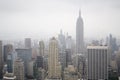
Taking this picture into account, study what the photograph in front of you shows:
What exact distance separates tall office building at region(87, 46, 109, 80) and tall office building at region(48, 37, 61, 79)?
3.06ft

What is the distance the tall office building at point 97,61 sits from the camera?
22.5 feet

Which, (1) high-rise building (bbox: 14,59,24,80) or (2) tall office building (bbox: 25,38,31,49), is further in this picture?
(2) tall office building (bbox: 25,38,31,49)

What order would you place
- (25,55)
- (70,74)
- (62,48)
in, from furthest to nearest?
1. (62,48)
2. (25,55)
3. (70,74)

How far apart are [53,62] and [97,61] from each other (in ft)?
4.42

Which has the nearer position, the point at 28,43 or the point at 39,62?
the point at 28,43

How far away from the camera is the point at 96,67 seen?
724 cm

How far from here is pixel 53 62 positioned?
7.15 m

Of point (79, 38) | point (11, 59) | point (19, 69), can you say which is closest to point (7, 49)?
point (11, 59)

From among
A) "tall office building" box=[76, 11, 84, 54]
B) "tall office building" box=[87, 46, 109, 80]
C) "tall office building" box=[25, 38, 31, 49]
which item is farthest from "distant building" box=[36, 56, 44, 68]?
"tall office building" box=[87, 46, 109, 80]

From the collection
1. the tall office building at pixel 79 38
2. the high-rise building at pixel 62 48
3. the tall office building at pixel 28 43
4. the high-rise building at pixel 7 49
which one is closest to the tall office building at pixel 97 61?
the tall office building at pixel 79 38

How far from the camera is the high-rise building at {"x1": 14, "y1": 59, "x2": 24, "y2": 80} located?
6.32m

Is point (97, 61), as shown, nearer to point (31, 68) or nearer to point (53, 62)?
point (53, 62)

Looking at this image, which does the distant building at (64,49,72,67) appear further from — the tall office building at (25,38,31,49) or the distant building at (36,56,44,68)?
the tall office building at (25,38,31,49)

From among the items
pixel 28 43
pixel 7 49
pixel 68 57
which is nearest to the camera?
pixel 7 49
